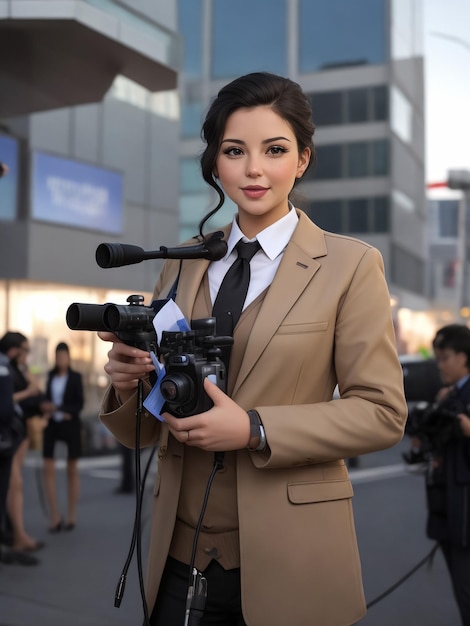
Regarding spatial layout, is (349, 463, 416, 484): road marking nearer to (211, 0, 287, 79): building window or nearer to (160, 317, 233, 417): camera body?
(160, 317, 233, 417): camera body

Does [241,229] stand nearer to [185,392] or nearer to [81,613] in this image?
[185,392]

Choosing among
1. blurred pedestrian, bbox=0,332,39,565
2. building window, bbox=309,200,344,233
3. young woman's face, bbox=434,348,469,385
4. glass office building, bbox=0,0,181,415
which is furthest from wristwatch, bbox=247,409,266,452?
building window, bbox=309,200,344,233

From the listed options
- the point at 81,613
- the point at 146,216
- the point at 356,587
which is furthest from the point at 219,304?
the point at 146,216

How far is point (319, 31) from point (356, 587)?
4072cm

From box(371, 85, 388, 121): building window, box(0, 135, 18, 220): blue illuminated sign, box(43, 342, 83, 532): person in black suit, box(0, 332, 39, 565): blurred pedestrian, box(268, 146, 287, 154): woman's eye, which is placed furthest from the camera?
box(371, 85, 388, 121): building window

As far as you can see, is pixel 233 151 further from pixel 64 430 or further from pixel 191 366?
pixel 64 430

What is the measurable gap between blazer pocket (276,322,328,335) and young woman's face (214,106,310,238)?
323 millimetres

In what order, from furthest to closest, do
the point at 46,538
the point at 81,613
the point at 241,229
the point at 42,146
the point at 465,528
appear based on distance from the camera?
the point at 42,146, the point at 46,538, the point at 81,613, the point at 465,528, the point at 241,229

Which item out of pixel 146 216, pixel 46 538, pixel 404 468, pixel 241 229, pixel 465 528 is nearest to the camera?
pixel 241 229

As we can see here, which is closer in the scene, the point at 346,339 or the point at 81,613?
the point at 346,339

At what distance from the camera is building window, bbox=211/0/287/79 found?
129ft

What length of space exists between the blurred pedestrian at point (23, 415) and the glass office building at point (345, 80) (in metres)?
27.9

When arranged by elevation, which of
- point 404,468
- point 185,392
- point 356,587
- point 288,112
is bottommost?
point 404,468

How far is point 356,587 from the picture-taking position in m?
2.10
